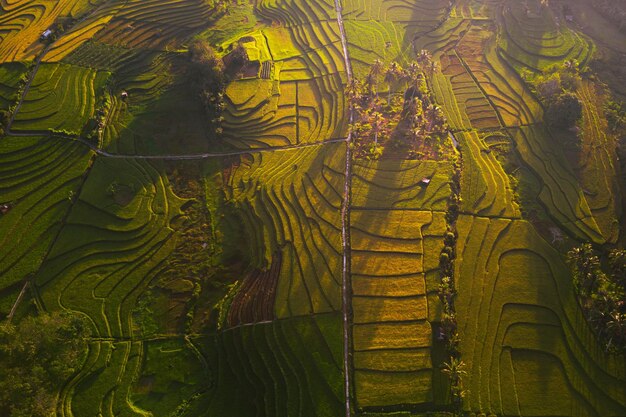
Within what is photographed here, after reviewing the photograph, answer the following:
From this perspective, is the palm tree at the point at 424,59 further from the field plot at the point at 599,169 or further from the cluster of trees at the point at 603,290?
the cluster of trees at the point at 603,290

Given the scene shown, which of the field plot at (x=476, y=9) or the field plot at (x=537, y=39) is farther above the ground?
the field plot at (x=476, y=9)

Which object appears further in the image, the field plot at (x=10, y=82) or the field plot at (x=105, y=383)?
the field plot at (x=10, y=82)

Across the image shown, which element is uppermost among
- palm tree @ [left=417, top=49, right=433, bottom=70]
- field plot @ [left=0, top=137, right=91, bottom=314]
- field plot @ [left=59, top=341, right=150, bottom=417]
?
palm tree @ [left=417, top=49, right=433, bottom=70]

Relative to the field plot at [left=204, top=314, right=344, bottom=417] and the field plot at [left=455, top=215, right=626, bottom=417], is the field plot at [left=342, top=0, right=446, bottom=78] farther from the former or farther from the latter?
the field plot at [left=204, top=314, right=344, bottom=417]

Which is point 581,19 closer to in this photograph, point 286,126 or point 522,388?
point 286,126

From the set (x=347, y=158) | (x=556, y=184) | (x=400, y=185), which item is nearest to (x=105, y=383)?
(x=347, y=158)

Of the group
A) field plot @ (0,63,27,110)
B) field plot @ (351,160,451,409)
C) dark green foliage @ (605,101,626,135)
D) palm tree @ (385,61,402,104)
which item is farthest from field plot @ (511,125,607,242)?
field plot @ (0,63,27,110)

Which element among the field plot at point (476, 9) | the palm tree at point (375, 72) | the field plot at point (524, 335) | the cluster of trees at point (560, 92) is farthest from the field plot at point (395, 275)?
the field plot at point (476, 9)
